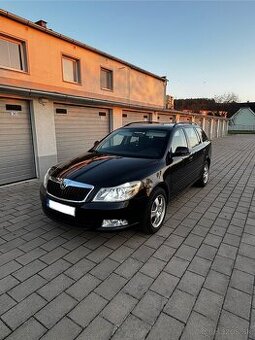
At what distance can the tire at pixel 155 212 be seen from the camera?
124 inches

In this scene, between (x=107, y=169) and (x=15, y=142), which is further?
(x=15, y=142)

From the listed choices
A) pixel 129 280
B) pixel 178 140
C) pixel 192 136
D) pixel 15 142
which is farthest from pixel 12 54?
pixel 129 280

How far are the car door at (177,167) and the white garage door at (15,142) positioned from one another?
14.5ft

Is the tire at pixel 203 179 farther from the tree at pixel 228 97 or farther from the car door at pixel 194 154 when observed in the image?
the tree at pixel 228 97

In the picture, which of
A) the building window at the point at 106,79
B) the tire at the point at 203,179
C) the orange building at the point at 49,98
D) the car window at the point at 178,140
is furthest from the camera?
the building window at the point at 106,79

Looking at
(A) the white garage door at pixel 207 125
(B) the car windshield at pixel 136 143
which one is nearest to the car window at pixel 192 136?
(B) the car windshield at pixel 136 143

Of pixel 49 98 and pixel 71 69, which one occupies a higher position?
pixel 71 69

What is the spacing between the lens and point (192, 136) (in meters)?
5.19

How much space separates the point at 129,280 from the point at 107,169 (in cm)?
145

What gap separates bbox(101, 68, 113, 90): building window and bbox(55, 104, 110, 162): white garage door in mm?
4735

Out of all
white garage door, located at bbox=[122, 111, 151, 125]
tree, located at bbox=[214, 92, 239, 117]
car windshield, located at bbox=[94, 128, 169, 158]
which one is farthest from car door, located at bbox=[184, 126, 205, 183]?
tree, located at bbox=[214, 92, 239, 117]

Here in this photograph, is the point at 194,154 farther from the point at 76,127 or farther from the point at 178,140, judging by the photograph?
the point at 76,127

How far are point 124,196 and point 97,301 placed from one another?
1.19 meters

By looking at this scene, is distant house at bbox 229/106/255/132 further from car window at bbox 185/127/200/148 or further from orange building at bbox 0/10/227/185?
car window at bbox 185/127/200/148
